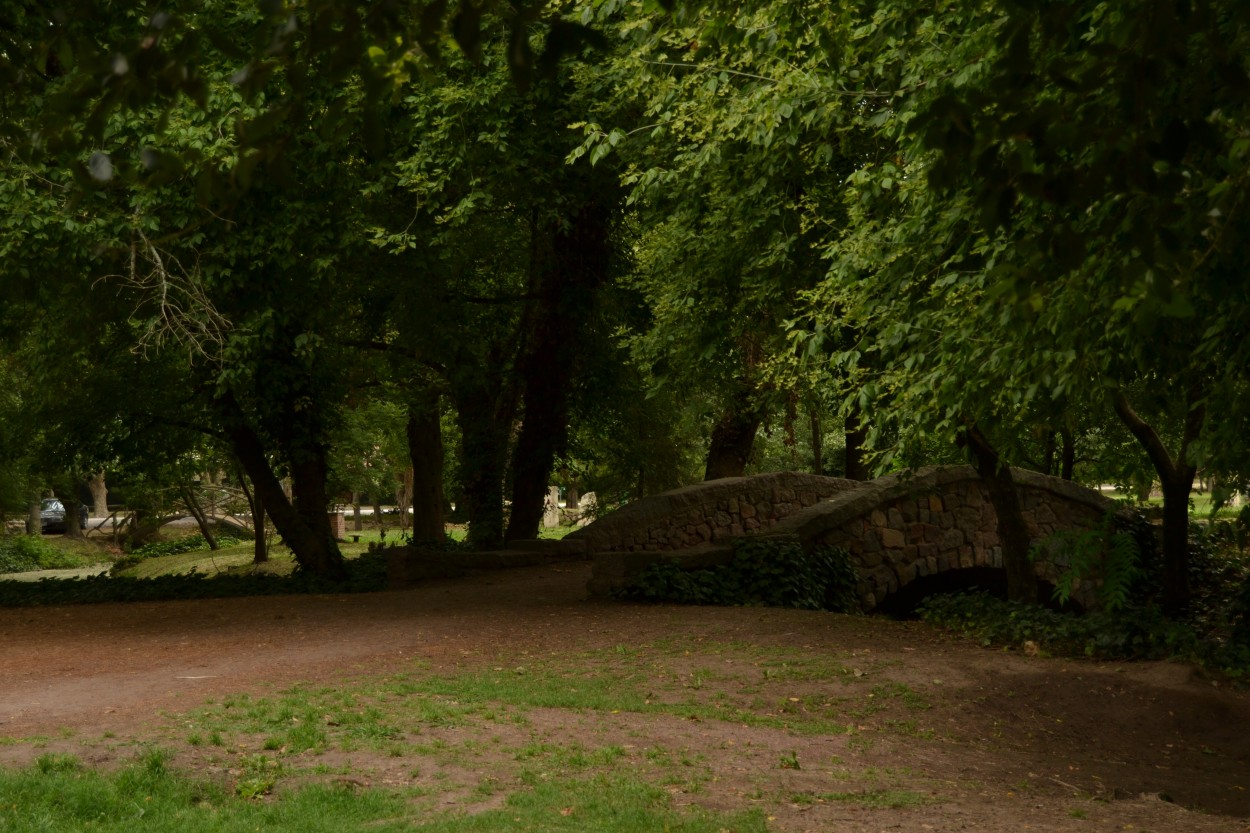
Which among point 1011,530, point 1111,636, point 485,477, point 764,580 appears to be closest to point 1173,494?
point 1011,530

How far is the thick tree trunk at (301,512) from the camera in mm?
15867

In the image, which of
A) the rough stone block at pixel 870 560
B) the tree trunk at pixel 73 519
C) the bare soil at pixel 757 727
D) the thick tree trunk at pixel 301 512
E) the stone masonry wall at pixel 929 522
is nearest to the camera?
the bare soil at pixel 757 727

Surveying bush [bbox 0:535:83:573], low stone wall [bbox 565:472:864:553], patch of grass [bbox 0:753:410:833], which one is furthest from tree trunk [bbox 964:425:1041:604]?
bush [bbox 0:535:83:573]

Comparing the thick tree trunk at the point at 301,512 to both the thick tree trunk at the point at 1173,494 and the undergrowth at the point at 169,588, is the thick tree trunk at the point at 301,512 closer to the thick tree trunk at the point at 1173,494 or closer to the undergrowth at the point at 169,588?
the undergrowth at the point at 169,588

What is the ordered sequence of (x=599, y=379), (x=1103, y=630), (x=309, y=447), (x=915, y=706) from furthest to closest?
1. (x=599, y=379)
2. (x=309, y=447)
3. (x=1103, y=630)
4. (x=915, y=706)

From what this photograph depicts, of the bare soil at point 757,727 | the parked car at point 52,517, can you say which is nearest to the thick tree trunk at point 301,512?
the bare soil at point 757,727

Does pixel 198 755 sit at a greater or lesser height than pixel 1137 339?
lesser

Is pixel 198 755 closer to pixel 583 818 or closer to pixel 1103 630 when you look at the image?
pixel 583 818

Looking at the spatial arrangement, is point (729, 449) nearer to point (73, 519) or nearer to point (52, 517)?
point (73, 519)

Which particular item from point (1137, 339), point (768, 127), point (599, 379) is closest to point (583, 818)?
A: point (1137, 339)

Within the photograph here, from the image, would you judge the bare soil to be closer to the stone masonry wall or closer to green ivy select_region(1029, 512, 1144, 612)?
green ivy select_region(1029, 512, 1144, 612)

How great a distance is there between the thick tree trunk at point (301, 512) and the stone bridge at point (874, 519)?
3.32 meters

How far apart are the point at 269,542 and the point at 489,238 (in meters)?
16.8

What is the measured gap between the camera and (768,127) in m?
9.43
